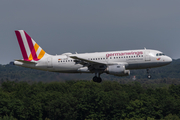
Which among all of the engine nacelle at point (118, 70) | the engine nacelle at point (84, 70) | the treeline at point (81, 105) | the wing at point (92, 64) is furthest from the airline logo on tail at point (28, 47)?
the treeline at point (81, 105)

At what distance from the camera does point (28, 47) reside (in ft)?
209

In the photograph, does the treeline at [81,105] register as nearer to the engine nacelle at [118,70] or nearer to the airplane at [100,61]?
the airplane at [100,61]

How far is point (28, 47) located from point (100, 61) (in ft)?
44.4

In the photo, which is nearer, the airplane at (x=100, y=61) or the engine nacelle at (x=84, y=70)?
the airplane at (x=100, y=61)

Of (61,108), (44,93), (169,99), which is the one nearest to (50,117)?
(61,108)

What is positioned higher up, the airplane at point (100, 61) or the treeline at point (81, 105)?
the airplane at point (100, 61)

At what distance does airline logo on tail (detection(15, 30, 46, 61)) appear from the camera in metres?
63.1

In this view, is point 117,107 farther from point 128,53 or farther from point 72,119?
point 128,53

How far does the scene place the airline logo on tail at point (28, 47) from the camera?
2484 inches

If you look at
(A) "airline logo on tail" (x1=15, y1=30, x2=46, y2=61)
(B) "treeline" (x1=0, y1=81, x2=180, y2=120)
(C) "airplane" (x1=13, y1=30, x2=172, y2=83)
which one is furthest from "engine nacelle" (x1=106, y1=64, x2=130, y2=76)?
(B) "treeline" (x1=0, y1=81, x2=180, y2=120)

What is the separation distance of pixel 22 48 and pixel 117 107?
47.6 metres

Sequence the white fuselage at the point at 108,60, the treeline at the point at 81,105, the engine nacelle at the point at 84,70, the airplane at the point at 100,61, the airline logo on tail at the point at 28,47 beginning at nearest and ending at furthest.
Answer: the airplane at the point at 100,61 → the white fuselage at the point at 108,60 → the engine nacelle at the point at 84,70 → the airline logo on tail at the point at 28,47 → the treeline at the point at 81,105

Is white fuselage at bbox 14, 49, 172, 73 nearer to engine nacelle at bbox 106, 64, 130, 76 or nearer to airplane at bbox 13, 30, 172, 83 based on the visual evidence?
airplane at bbox 13, 30, 172, 83

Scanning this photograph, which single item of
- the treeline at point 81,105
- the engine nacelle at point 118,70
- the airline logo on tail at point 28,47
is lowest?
the treeline at point 81,105
